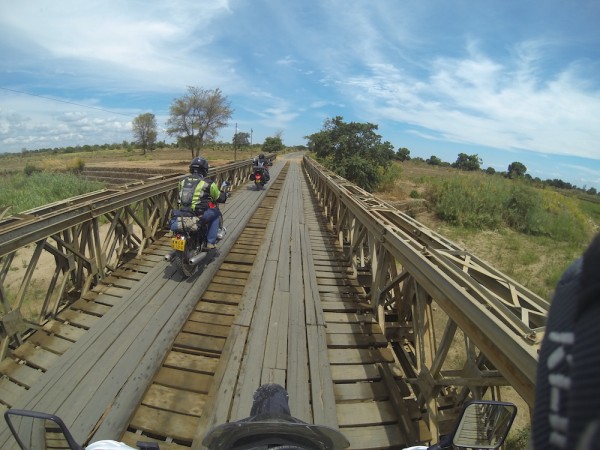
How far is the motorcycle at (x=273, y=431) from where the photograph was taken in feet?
4.32

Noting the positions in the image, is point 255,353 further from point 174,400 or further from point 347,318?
point 347,318

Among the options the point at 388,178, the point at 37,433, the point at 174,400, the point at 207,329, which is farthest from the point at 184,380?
the point at 388,178

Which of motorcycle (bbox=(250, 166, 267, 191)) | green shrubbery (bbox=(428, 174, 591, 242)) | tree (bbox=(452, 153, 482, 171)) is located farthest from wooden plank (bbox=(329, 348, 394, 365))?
tree (bbox=(452, 153, 482, 171))

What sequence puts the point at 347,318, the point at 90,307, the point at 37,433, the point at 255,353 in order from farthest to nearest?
the point at 347,318 < the point at 90,307 < the point at 255,353 < the point at 37,433

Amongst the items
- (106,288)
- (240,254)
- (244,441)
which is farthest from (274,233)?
(244,441)

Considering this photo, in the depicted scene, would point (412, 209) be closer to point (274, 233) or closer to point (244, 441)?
point (274, 233)

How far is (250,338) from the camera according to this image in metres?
3.73

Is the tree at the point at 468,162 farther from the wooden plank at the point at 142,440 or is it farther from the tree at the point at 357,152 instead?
the wooden plank at the point at 142,440

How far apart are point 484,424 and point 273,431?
3.40 ft

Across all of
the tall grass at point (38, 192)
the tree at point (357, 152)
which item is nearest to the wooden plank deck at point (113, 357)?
the tall grass at point (38, 192)

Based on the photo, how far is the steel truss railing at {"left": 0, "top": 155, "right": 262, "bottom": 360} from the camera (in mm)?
3332

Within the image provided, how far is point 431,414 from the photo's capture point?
2.67m

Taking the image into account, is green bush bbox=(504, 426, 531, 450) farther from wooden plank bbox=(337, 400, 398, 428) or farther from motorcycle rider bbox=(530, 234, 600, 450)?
motorcycle rider bbox=(530, 234, 600, 450)

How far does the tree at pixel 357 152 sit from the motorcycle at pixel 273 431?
2484 cm
